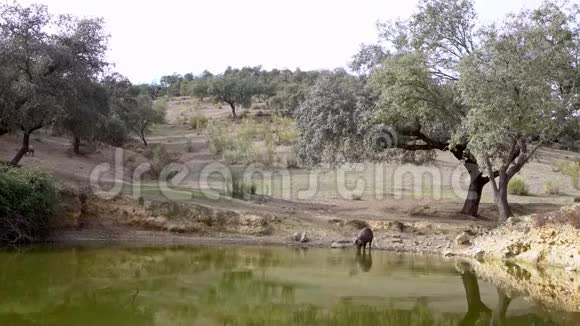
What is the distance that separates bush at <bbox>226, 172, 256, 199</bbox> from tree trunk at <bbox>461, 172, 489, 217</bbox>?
9661 millimetres

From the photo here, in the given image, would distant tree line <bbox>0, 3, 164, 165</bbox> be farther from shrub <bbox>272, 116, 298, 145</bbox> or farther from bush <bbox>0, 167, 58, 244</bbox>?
shrub <bbox>272, 116, 298, 145</bbox>

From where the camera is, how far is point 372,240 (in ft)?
71.2

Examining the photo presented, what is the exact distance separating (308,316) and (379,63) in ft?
53.7

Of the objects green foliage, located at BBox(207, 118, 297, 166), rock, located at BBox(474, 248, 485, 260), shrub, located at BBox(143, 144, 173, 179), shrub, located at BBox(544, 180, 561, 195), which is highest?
green foliage, located at BBox(207, 118, 297, 166)

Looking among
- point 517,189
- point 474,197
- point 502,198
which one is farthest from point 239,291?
point 517,189

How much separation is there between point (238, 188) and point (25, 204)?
33.3 ft

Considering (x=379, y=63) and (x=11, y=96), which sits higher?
(x=379, y=63)

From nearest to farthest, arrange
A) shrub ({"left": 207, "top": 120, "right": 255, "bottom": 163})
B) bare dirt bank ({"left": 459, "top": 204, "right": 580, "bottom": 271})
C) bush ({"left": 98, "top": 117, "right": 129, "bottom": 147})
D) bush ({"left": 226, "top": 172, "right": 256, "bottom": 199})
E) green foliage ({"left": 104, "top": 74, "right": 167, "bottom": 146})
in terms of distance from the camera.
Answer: bare dirt bank ({"left": 459, "top": 204, "right": 580, "bottom": 271}), bush ({"left": 226, "top": 172, "right": 256, "bottom": 199}), bush ({"left": 98, "top": 117, "right": 129, "bottom": 147}), green foliage ({"left": 104, "top": 74, "right": 167, "bottom": 146}), shrub ({"left": 207, "top": 120, "right": 255, "bottom": 163})

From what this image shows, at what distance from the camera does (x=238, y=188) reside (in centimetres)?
2714

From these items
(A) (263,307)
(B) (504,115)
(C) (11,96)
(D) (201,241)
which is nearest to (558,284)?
(B) (504,115)

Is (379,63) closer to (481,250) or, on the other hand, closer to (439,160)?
(481,250)

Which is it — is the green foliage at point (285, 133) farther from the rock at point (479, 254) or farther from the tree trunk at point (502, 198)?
the rock at point (479, 254)

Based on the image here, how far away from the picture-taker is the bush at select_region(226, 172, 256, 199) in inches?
1049

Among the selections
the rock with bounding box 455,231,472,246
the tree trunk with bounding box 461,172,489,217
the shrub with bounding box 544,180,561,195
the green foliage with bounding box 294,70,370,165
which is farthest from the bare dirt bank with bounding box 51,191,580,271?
the shrub with bounding box 544,180,561,195
